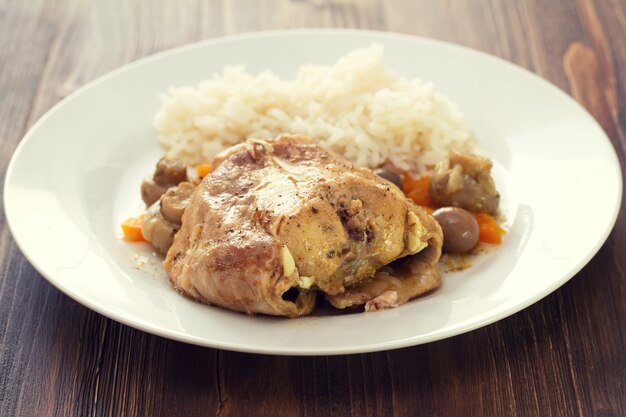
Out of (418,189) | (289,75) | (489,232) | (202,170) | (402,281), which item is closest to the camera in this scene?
(402,281)

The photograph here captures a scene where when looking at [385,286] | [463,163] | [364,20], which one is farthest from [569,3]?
[385,286]

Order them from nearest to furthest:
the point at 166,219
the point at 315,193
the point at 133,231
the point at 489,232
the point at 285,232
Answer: the point at 285,232 → the point at 315,193 → the point at 166,219 → the point at 489,232 → the point at 133,231

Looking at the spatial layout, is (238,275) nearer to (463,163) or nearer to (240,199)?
(240,199)

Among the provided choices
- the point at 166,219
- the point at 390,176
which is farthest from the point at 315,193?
the point at 390,176

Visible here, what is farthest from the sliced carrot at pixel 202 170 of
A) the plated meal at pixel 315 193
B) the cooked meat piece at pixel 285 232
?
the cooked meat piece at pixel 285 232

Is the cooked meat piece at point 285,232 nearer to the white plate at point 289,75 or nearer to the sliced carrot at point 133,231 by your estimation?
the white plate at point 289,75

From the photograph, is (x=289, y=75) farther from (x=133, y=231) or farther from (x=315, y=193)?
(x=315, y=193)

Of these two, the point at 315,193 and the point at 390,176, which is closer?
the point at 315,193

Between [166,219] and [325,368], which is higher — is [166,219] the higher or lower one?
the lower one
